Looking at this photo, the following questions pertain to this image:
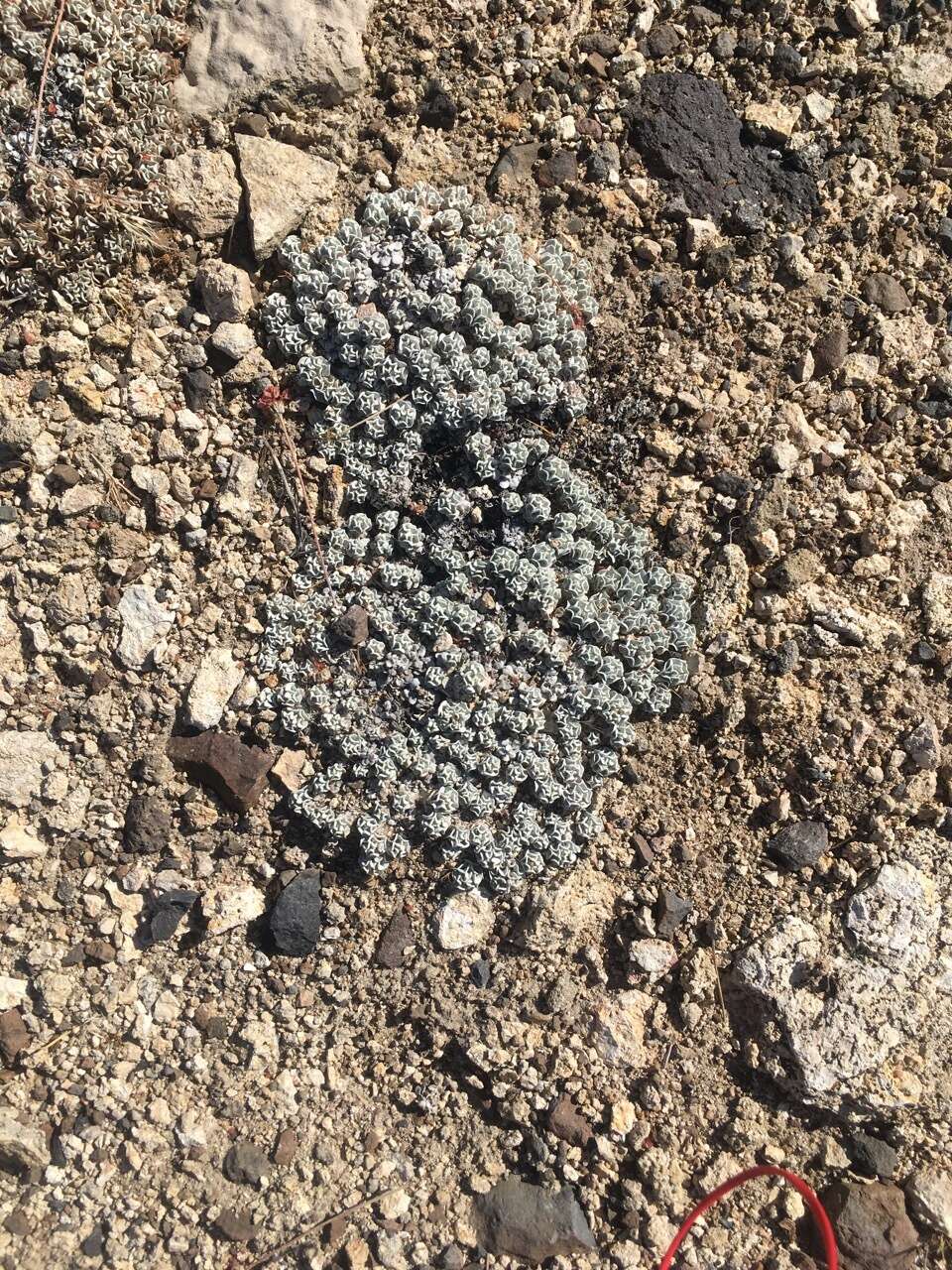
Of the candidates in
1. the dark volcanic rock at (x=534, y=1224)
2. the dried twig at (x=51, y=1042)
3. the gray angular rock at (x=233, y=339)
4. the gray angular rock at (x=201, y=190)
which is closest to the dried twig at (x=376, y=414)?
the gray angular rock at (x=233, y=339)

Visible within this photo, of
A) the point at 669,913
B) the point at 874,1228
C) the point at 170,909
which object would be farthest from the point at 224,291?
the point at 874,1228

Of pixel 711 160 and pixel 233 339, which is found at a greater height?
pixel 711 160

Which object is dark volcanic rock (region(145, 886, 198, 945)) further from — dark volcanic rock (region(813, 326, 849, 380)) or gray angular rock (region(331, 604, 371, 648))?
dark volcanic rock (region(813, 326, 849, 380))

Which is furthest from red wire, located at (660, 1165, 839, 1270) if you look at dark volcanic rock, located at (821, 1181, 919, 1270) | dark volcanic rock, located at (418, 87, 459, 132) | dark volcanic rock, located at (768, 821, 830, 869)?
dark volcanic rock, located at (418, 87, 459, 132)

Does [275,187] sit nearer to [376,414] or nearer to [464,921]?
[376,414]

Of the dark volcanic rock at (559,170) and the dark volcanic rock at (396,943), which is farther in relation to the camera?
the dark volcanic rock at (559,170)

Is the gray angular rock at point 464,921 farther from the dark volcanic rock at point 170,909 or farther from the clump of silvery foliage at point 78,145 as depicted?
the clump of silvery foliage at point 78,145
